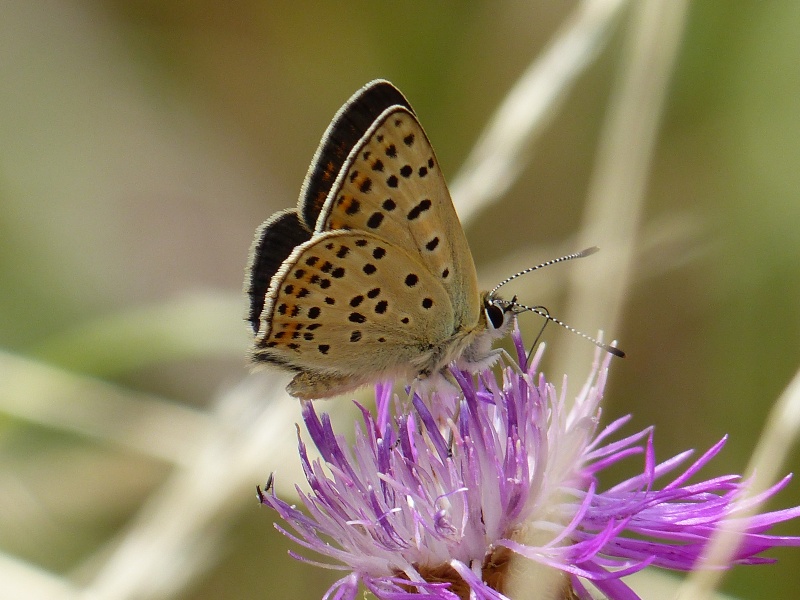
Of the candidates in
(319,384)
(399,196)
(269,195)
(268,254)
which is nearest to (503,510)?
(319,384)

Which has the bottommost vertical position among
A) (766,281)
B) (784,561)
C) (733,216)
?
→ (784,561)

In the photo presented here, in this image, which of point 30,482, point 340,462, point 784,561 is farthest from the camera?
point 30,482

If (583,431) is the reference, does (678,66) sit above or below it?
above

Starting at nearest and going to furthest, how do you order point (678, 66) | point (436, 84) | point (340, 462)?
point (340, 462) < point (678, 66) < point (436, 84)

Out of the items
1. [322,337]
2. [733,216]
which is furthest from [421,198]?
[733,216]

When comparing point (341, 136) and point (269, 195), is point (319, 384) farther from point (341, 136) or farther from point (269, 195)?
point (269, 195)

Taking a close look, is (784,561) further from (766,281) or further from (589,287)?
(589,287)
